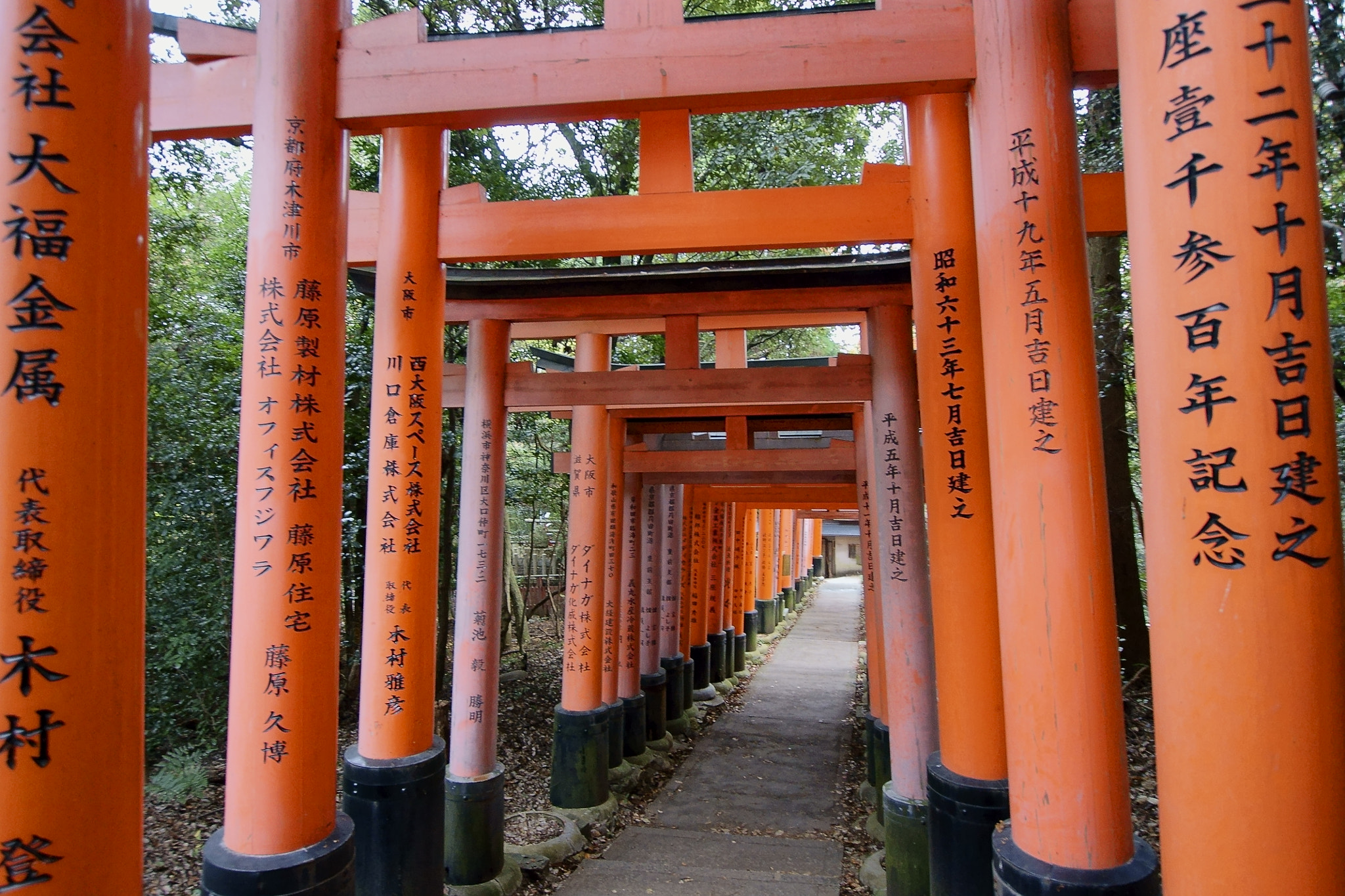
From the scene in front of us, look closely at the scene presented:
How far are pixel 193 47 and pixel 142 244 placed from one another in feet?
7.91

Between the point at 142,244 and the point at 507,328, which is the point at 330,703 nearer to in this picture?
the point at 142,244

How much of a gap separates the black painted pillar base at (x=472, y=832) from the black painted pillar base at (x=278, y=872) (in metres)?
2.78

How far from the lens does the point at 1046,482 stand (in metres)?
3.02

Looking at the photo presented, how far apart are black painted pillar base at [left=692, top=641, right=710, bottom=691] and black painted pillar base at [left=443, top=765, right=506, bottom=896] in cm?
827

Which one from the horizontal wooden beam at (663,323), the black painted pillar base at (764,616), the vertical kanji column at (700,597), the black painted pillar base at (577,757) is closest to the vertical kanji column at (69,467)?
the horizontal wooden beam at (663,323)

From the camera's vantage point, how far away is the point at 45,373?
1.98 meters

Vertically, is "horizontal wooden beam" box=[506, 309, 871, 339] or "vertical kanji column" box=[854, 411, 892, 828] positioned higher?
"horizontal wooden beam" box=[506, 309, 871, 339]

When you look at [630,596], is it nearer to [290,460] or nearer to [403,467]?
[403,467]

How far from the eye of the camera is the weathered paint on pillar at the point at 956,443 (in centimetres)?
372

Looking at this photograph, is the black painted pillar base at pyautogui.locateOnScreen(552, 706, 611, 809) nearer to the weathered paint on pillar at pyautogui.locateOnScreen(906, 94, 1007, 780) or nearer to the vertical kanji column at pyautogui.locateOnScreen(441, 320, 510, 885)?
the vertical kanji column at pyautogui.locateOnScreen(441, 320, 510, 885)

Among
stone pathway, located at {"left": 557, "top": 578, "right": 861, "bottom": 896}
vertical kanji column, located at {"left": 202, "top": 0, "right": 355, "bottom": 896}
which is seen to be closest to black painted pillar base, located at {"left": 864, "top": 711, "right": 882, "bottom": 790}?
stone pathway, located at {"left": 557, "top": 578, "right": 861, "bottom": 896}

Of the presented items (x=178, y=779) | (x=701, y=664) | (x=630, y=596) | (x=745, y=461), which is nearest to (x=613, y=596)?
(x=630, y=596)

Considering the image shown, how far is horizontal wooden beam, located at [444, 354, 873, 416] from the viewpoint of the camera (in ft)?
20.9

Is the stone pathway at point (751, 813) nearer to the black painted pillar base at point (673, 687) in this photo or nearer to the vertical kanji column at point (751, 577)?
the black painted pillar base at point (673, 687)
